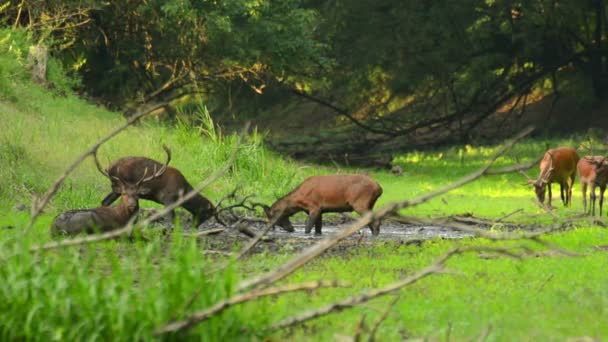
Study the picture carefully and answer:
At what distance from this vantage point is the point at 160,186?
12648 millimetres

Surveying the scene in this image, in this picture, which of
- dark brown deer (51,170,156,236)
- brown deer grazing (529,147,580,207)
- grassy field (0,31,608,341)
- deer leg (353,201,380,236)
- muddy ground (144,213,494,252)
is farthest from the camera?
brown deer grazing (529,147,580,207)

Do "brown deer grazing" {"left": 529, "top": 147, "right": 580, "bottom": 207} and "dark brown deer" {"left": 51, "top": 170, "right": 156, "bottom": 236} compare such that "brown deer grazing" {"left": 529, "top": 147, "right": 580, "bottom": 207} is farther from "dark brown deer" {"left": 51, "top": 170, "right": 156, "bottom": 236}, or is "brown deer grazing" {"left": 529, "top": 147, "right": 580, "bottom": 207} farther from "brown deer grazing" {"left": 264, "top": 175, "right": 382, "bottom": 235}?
"dark brown deer" {"left": 51, "top": 170, "right": 156, "bottom": 236}

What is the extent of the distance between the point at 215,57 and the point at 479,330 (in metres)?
21.6

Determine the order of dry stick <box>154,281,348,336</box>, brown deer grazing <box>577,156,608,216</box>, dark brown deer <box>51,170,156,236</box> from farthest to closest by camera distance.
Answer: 1. brown deer grazing <box>577,156,608,216</box>
2. dark brown deer <box>51,170,156,236</box>
3. dry stick <box>154,281,348,336</box>

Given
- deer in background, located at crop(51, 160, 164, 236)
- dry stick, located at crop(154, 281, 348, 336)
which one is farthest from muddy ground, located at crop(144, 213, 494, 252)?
dry stick, located at crop(154, 281, 348, 336)

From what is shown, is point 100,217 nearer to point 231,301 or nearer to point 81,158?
point 81,158

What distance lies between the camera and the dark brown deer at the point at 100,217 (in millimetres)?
11156

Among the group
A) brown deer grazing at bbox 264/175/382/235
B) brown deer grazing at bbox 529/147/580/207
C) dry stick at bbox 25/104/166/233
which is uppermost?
dry stick at bbox 25/104/166/233

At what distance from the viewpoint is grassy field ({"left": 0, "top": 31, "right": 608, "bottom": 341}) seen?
5.90 metres

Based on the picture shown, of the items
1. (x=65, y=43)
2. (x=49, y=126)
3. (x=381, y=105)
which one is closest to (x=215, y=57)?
(x=65, y=43)

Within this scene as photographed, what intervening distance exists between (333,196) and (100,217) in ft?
8.55

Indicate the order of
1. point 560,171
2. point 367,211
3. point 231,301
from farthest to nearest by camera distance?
point 560,171 < point 367,211 < point 231,301

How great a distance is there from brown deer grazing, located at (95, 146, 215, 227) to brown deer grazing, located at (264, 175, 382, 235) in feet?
2.25

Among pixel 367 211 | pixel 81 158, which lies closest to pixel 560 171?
pixel 367 211
